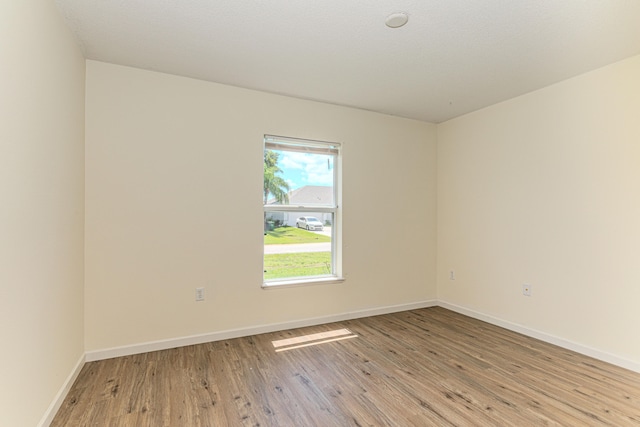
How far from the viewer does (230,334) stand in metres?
3.06

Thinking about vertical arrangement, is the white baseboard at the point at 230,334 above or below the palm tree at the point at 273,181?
below

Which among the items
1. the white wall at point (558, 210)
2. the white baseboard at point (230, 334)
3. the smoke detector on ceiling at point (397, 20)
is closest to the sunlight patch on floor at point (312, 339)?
the white baseboard at point (230, 334)

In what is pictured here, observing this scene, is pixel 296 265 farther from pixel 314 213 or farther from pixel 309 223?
pixel 314 213

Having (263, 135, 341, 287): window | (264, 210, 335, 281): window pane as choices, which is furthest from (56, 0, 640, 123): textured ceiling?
(264, 210, 335, 281): window pane

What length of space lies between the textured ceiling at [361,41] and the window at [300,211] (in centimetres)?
69

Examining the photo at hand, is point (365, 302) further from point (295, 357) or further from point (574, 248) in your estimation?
point (574, 248)

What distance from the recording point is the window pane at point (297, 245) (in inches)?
133

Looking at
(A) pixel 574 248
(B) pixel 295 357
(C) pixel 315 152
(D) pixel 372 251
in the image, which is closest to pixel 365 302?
(D) pixel 372 251

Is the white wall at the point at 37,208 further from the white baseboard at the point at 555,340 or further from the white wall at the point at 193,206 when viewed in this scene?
the white baseboard at the point at 555,340

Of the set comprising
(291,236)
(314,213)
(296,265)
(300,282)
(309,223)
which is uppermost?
(314,213)

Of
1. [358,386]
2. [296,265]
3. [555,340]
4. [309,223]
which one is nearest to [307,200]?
[309,223]

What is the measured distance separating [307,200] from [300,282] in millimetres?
922

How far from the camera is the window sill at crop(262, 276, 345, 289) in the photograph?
10.8 feet

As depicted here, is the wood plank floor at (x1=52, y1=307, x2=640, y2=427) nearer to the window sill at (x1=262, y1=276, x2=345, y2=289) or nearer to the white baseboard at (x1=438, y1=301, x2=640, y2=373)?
the white baseboard at (x1=438, y1=301, x2=640, y2=373)
